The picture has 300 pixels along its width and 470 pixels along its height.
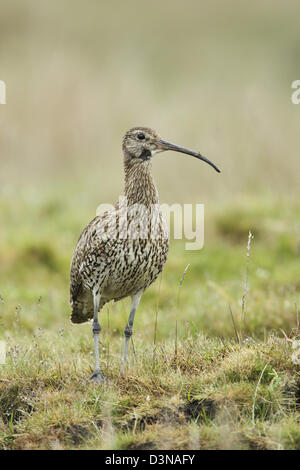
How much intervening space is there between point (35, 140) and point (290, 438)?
12.4 m

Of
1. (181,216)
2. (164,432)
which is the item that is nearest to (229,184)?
(181,216)

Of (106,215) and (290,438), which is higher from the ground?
(106,215)

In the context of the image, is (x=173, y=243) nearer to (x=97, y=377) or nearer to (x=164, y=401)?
(x=97, y=377)

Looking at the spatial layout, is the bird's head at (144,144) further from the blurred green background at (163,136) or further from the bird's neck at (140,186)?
the blurred green background at (163,136)

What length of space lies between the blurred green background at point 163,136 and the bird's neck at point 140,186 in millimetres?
1258

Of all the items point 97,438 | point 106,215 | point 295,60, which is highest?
point 295,60

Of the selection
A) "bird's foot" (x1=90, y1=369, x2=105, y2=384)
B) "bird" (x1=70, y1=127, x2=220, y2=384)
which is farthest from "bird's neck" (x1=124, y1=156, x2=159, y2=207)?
"bird's foot" (x1=90, y1=369, x2=105, y2=384)

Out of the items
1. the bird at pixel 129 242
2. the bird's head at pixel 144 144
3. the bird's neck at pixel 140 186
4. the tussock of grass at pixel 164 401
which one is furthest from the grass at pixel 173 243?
the bird's head at pixel 144 144

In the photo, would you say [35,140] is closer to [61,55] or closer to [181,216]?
[61,55]

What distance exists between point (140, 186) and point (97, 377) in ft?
5.03

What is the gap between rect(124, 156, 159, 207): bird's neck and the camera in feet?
18.7

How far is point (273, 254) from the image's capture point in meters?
9.64

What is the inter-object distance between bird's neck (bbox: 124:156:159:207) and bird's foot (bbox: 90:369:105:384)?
1339mm

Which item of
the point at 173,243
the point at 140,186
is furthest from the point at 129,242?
Answer: the point at 173,243
